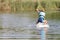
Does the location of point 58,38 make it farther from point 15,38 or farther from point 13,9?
point 13,9

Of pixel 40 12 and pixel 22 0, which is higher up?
pixel 40 12

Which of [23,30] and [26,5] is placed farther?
[26,5]

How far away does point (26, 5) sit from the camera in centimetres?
3459

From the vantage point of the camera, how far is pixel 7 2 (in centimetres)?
3469

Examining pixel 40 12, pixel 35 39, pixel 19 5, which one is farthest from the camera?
pixel 19 5

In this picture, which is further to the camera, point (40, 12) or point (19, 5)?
point (19, 5)

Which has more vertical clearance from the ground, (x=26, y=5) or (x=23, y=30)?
(x=23, y=30)

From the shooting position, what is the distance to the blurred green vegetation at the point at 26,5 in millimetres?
34375

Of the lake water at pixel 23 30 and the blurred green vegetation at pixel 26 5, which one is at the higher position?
the lake water at pixel 23 30

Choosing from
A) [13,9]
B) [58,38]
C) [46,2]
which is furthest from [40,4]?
[58,38]

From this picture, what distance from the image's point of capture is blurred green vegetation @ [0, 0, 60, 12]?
34375mm

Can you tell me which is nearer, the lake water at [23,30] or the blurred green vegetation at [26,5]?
the lake water at [23,30]

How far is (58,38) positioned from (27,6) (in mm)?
22565

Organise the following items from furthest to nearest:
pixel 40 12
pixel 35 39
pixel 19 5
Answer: pixel 19 5, pixel 35 39, pixel 40 12
